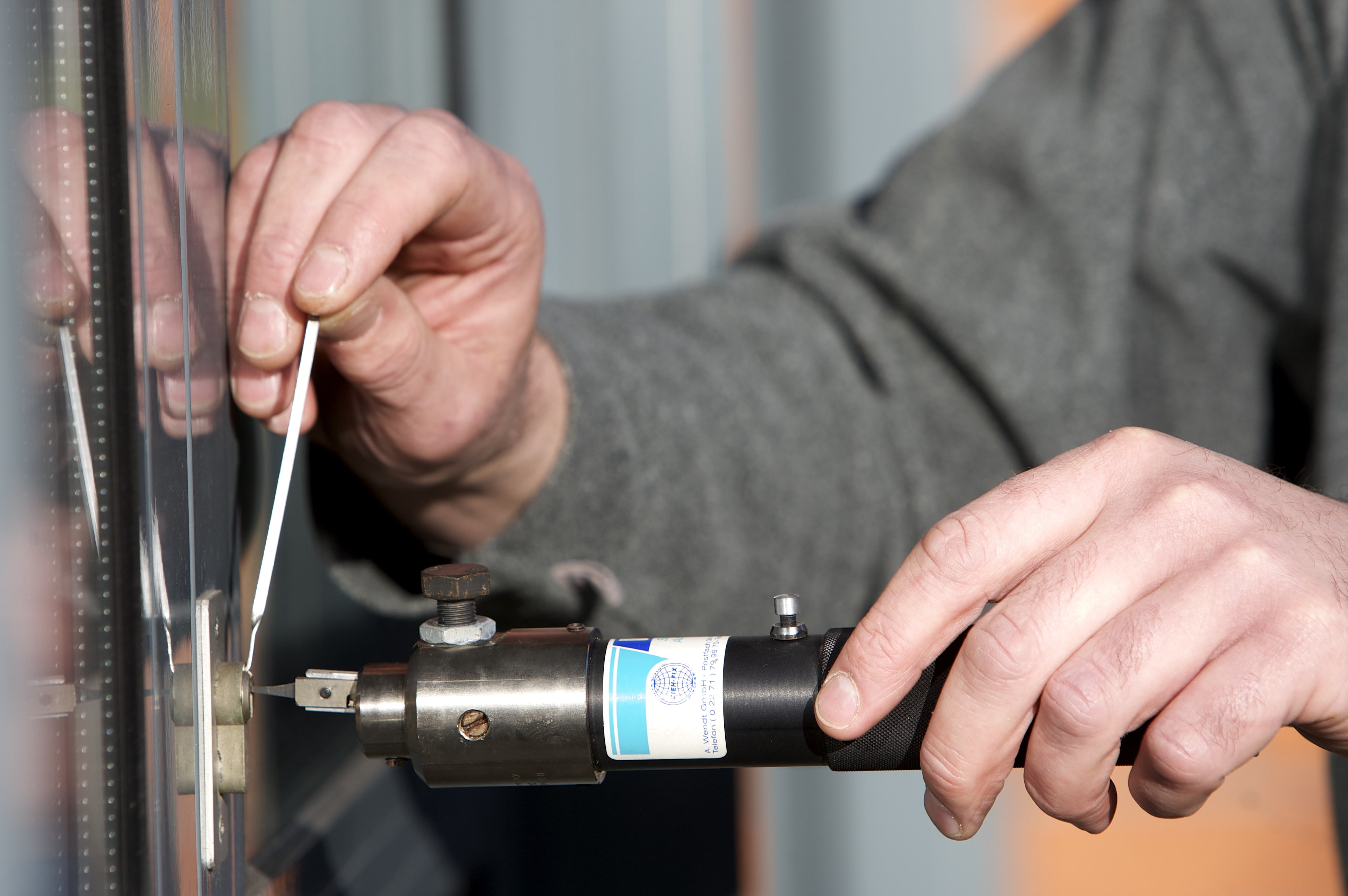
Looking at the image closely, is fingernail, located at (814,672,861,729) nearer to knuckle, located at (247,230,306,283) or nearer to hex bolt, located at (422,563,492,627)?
hex bolt, located at (422,563,492,627)

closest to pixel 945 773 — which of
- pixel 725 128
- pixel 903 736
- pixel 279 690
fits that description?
pixel 903 736

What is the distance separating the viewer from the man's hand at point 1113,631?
0.36 metres

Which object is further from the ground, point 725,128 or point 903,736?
point 725,128

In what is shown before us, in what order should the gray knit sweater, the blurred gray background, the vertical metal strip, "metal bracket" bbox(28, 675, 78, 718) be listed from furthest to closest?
the blurred gray background
the gray knit sweater
the vertical metal strip
"metal bracket" bbox(28, 675, 78, 718)

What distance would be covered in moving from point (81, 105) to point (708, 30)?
970 mm

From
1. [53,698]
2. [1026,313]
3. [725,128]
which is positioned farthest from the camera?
[725,128]

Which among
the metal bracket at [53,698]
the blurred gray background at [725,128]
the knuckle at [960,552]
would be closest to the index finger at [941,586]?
the knuckle at [960,552]

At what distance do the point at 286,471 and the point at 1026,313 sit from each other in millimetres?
697

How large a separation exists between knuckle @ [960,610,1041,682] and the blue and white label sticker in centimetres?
9

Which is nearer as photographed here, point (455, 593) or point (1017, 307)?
point (455, 593)

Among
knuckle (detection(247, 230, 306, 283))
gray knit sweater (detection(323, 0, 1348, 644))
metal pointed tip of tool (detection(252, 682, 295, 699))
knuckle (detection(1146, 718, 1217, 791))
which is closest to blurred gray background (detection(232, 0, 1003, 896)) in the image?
gray knit sweater (detection(323, 0, 1348, 644))

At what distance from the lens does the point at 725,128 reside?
1195 mm

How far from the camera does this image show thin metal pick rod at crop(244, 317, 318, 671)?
415 millimetres

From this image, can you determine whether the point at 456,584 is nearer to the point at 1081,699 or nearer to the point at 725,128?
the point at 1081,699
